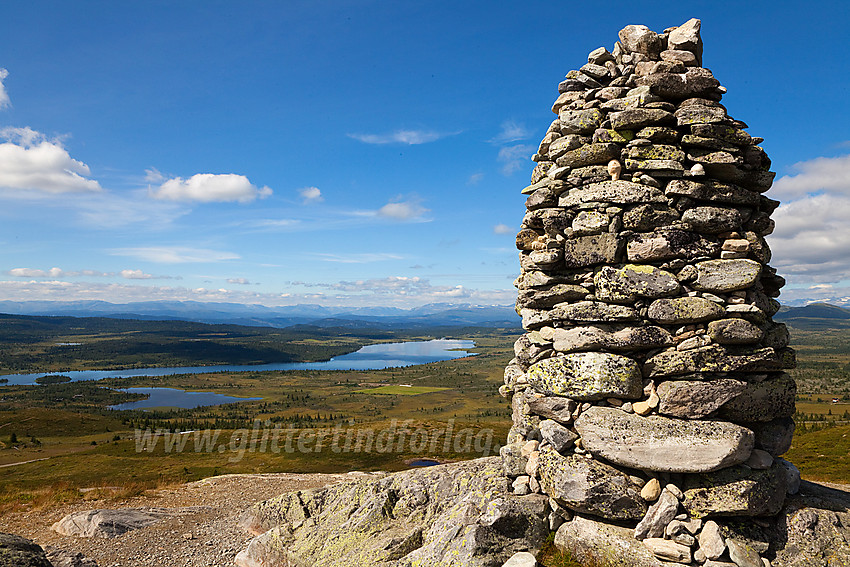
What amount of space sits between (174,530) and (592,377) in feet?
59.4

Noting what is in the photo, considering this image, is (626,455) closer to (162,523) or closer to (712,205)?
(712,205)

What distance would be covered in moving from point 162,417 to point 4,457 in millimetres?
67839

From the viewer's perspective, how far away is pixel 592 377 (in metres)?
9.16

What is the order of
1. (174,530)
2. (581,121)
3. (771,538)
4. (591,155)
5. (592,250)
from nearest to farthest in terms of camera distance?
1. (771,538)
2. (592,250)
3. (591,155)
4. (581,121)
5. (174,530)

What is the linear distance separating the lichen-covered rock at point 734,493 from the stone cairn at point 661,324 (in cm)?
3

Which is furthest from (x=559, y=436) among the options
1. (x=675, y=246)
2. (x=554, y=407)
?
(x=675, y=246)

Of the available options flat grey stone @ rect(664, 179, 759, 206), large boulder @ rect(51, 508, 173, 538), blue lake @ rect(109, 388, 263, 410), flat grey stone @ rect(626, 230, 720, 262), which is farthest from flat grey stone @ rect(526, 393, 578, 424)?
blue lake @ rect(109, 388, 263, 410)

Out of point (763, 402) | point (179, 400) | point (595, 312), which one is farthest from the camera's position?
point (179, 400)

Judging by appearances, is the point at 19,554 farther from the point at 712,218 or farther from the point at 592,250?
the point at 712,218

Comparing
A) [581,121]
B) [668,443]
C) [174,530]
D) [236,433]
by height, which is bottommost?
[236,433]

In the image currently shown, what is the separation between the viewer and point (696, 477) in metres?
8.65

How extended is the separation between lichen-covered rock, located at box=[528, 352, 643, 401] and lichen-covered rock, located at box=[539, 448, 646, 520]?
135 centimetres

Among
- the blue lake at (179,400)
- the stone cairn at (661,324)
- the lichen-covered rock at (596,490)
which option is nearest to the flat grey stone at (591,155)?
the stone cairn at (661,324)

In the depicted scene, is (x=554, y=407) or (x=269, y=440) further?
(x=269, y=440)
